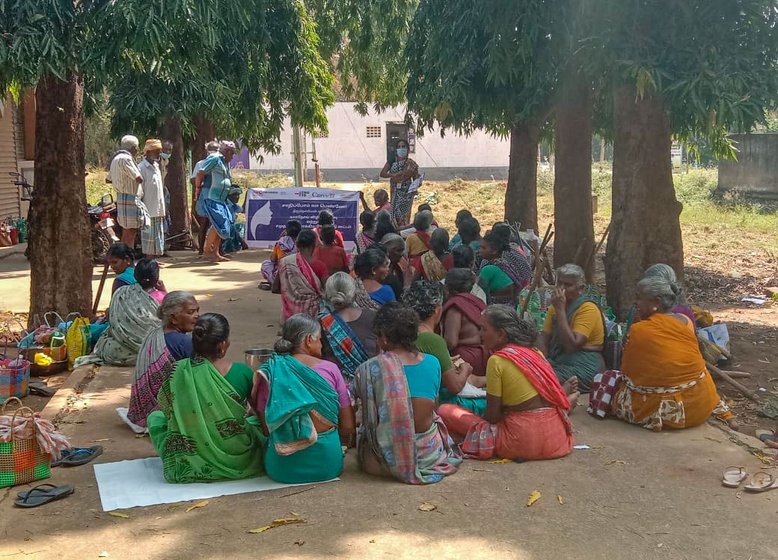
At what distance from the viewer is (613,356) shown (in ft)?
22.9

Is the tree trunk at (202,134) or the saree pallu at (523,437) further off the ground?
the tree trunk at (202,134)

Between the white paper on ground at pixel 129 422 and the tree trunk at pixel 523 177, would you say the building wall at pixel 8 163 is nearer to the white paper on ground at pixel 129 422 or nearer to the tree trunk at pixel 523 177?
the tree trunk at pixel 523 177

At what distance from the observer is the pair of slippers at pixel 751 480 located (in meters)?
4.84

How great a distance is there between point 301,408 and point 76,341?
3979 millimetres


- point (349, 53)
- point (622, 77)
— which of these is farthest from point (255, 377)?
point (349, 53)

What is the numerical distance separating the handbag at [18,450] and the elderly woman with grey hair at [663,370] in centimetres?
370

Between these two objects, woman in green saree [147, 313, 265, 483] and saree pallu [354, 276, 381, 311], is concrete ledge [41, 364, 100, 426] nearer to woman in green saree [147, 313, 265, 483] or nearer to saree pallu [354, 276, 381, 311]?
woman in green saree [147, 313, 265, 483]

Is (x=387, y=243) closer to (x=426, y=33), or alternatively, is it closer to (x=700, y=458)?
(x=700, y=458)

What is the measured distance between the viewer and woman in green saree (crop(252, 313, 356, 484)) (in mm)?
4688

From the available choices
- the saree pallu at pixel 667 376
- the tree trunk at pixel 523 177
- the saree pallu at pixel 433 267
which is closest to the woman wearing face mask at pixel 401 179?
the tree trunk at pixel 523 177

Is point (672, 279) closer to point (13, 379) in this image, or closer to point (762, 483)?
point (762, 483)

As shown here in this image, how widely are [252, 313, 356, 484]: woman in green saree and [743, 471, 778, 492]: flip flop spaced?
7.10ft

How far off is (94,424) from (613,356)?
385 cm

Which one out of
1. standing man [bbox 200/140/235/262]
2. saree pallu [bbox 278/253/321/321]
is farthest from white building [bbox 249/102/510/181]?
saree pallu [bbox 278/253/321/321]
